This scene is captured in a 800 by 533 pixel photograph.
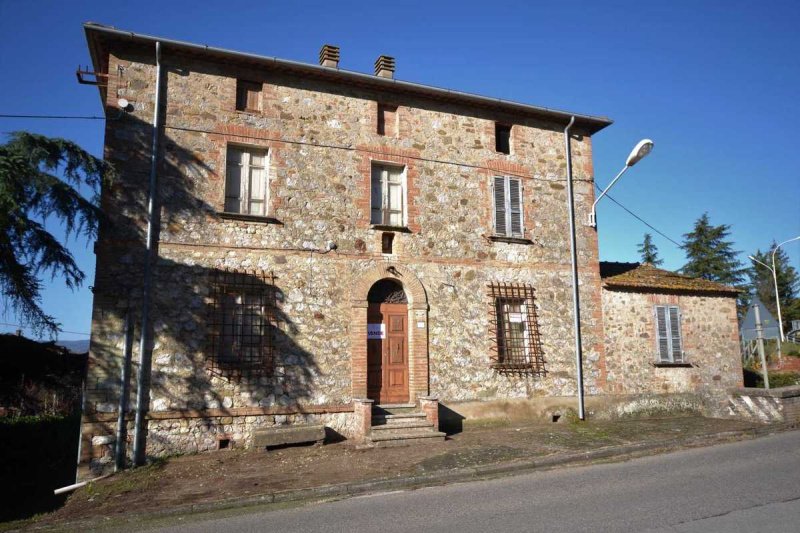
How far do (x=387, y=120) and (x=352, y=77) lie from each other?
4.13ft

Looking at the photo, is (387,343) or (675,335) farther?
(675,335)

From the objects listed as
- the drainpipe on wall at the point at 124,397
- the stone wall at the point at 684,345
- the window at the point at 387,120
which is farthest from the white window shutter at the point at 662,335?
the drainpipe on wall at the point at 124,397

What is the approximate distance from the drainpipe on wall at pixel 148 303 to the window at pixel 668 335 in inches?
457

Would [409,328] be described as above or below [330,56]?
below

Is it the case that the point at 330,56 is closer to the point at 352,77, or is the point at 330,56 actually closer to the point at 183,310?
the point at 352,77

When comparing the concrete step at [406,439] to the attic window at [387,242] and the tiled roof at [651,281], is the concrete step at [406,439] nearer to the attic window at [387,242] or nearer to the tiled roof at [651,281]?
the attic window at [387,242]

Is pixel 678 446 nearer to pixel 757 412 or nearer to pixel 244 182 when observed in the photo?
pixel 757 412

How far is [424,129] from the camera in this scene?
12875 millimetres

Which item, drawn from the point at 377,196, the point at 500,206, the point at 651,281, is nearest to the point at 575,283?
the point at 651,281

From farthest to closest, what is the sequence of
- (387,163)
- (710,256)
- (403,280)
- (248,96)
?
1. (710,256)
2. (387,163)
3. (403,280)
4. (248,96)

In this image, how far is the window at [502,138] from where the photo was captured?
1384 cm

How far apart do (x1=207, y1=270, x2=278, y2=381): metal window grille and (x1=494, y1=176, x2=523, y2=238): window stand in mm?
5545

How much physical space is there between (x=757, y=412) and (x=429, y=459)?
26.9ft

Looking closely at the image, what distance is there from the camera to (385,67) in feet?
42.8
